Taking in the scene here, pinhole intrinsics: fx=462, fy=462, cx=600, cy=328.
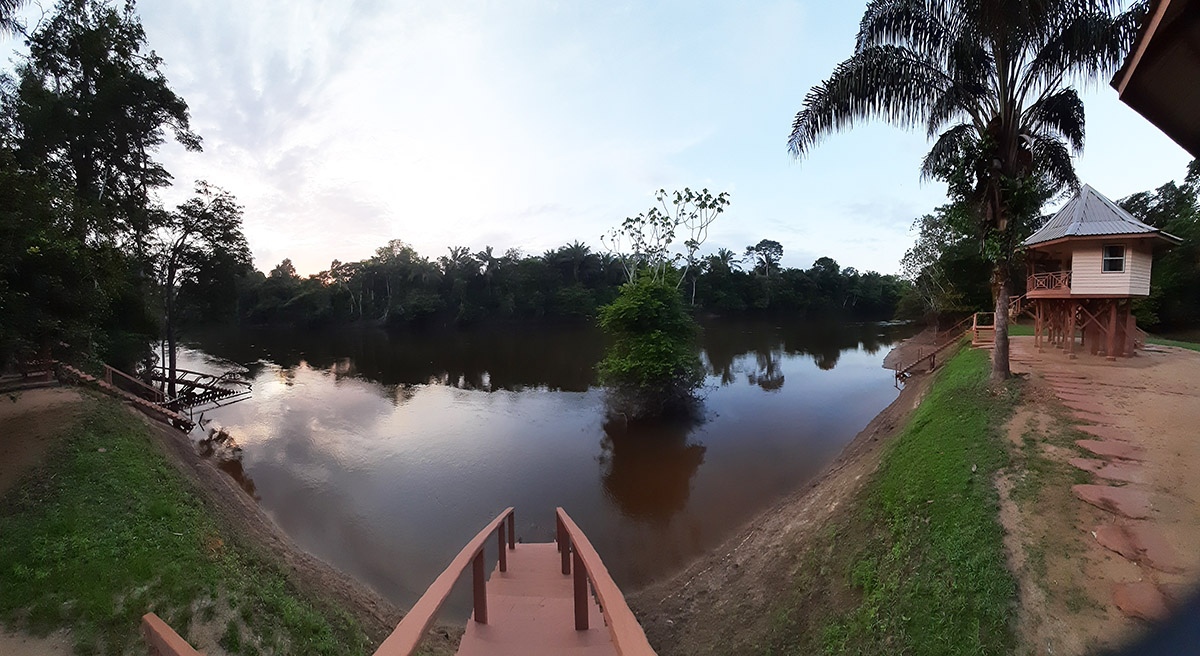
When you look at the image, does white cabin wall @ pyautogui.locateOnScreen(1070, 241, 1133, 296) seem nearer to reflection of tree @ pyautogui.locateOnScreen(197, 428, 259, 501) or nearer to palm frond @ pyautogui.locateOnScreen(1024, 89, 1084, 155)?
palm frond @ pyautogui.locateOnScreen(1024, 89, 1084, 155)

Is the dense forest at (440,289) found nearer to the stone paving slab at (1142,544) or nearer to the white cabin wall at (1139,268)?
the white cabin wall at (1139,268)

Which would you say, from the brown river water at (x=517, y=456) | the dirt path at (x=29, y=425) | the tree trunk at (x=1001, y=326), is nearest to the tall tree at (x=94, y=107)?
the dirt path at (x=29, y=425)

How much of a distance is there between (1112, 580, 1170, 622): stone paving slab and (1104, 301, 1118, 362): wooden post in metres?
11.5

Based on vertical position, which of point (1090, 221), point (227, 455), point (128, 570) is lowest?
point (227, 455)

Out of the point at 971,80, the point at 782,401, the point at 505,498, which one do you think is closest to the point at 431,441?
the point at 505,498

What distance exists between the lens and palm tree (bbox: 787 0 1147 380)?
7910 millimetres

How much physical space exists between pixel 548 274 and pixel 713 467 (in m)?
50.9

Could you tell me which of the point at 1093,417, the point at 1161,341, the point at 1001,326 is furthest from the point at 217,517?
the point at 1161,341

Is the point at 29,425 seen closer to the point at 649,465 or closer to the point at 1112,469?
the point at 649,465

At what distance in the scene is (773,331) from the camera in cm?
5222

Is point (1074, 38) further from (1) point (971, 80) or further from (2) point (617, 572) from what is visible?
(2) point (617, 572)

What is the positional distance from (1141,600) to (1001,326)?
7048 millimetres

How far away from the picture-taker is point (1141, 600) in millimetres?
3604

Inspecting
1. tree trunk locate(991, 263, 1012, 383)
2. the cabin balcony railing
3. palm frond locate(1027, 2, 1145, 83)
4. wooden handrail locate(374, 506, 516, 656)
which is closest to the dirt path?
wooden handrail locate(374, 506, 516, 656)
